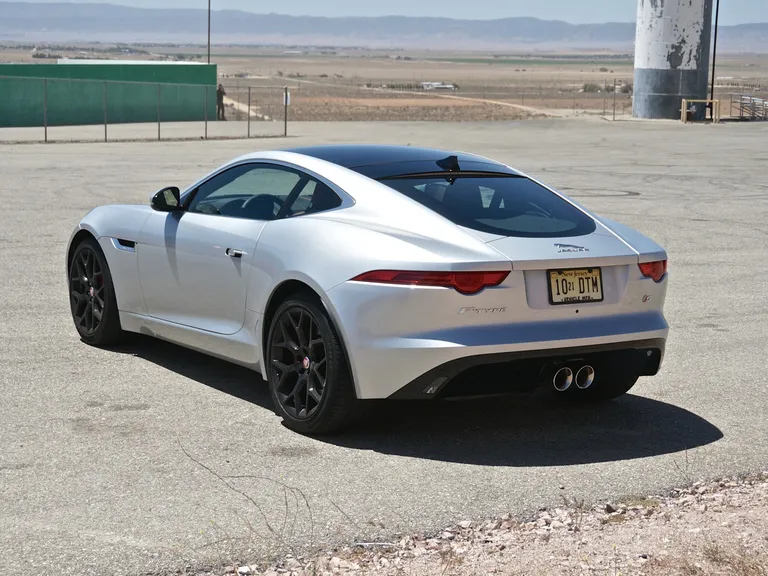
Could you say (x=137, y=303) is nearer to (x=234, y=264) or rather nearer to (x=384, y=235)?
(x=234, y=264)

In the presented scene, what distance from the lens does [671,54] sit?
53.1 metres

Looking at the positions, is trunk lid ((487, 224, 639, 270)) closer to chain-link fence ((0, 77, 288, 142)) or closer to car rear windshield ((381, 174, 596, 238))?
car rear windshield ((381, 174, 596, 238))

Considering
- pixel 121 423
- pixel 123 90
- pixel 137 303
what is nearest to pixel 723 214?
pixel 137 303

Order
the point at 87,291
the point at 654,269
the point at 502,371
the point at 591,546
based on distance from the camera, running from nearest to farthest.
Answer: the point at 591,546 < the point at 502,371 < the point at 654,269 < the point at 87,291

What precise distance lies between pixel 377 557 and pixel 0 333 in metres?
5.03

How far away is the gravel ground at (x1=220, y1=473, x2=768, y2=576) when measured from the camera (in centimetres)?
441

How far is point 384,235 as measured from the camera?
6.07 metres

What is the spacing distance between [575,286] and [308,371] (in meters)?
1.45

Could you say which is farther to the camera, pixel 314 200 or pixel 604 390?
pixel 604 390

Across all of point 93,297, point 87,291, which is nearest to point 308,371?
point 93,297

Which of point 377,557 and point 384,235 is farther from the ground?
point 384,235

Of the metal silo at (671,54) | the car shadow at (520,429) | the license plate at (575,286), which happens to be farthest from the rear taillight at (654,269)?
the metal silo at (671,54)

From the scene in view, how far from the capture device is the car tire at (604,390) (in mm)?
6938

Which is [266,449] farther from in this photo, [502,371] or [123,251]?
[123,251]
